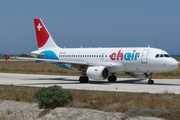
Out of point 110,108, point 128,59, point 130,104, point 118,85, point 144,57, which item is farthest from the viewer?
point 128,59

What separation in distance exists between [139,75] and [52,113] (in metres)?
18.9

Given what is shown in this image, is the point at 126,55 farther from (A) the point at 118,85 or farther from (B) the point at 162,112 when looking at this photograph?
(B) the point at 162,112

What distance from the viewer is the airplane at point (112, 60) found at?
104 feet

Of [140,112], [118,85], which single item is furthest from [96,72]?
[140,112]

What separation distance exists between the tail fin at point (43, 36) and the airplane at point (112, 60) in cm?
142

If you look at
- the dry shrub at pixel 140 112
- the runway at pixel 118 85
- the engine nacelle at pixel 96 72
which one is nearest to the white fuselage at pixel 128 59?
the runway at pixel 118 85

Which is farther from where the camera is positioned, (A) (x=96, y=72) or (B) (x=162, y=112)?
(A) (x=96, y=72)

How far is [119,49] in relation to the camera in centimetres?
3497

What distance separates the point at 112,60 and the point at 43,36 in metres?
13.2

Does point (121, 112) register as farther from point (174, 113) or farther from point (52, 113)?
point (52, 113)

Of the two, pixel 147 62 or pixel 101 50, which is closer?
pixel 147 62

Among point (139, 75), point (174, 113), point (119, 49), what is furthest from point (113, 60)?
point (174, 113)

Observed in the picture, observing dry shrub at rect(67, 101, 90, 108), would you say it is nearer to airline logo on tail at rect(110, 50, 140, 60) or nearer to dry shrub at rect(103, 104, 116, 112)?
dry shrub at rect(103, 104, 116, 112)

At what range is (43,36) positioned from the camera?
42.5 metres
